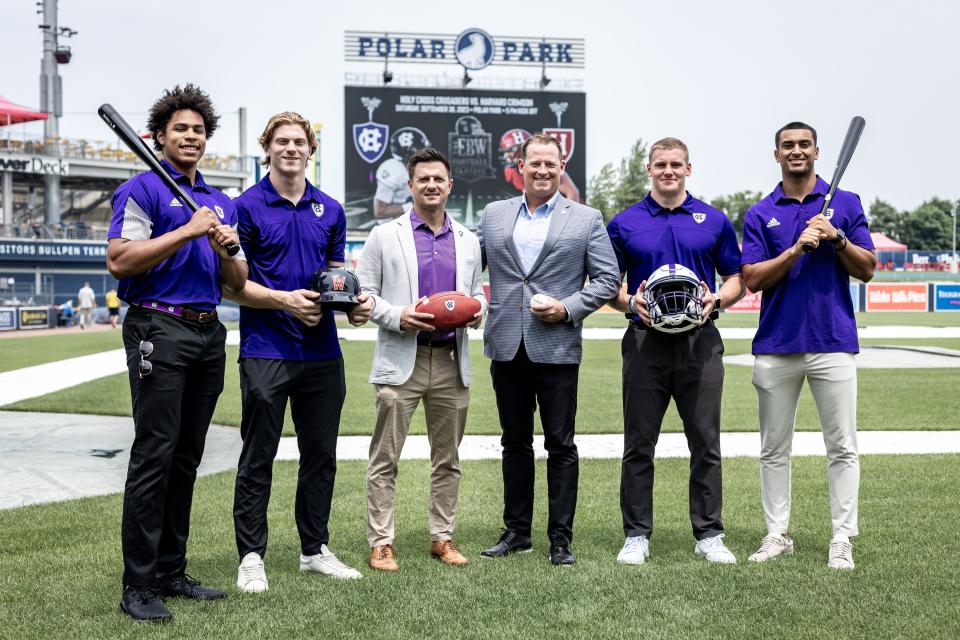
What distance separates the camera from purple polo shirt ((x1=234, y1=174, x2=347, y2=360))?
476cm

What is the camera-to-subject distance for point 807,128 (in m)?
5.19

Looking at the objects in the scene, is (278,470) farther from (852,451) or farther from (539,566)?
(852,451)

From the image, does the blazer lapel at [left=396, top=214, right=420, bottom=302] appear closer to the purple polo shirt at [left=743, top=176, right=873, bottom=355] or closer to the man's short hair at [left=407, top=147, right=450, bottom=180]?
the man's short hair at [left=407, top=147, right=450, bottom=180]

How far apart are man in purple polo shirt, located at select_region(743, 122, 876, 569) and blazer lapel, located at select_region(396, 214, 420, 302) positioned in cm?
186

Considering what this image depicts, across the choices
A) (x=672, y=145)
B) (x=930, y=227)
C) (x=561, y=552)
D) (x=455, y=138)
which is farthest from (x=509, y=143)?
(x=930, y=227)

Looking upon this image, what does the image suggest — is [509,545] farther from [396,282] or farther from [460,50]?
[460,50]

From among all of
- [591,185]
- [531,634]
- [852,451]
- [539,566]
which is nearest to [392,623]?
[531,634]

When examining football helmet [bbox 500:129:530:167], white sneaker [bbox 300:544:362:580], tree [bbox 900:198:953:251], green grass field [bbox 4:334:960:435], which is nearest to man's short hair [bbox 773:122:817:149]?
white sneaker [bbox 300:544:362:580]

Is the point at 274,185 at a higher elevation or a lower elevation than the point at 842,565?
higher

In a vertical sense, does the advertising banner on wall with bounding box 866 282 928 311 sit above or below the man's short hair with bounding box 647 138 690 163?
below

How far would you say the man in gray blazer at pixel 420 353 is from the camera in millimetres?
5148

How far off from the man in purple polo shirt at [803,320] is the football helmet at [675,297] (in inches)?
17.2

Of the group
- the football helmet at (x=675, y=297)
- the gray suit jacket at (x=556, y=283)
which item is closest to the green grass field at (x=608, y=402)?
the gray suit jacket at (x=556, y=283)

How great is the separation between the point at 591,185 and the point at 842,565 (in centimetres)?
6680
